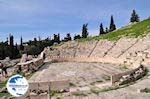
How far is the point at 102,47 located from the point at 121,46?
5.79 metres

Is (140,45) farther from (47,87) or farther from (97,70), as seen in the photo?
(47,87)

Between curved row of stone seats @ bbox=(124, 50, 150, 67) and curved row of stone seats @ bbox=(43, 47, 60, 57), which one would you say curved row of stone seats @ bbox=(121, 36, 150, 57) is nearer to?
curved row of stone seats @ bbox=(124, 50, 150, 67)

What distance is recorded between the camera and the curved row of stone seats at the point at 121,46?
190 feet

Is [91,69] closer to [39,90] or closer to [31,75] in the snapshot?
[31,75]

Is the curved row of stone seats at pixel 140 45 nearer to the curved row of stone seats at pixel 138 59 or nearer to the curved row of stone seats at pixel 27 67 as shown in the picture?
the curved row of stone seats at pixel 138 59

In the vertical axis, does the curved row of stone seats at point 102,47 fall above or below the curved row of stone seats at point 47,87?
above

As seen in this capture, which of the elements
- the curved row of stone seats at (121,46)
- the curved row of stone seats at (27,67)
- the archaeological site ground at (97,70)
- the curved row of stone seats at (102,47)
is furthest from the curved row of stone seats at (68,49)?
the curved row of stone seats at (27,67)

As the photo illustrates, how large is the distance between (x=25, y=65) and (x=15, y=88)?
3122cm

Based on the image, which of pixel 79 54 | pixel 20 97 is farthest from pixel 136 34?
pixel 20 97

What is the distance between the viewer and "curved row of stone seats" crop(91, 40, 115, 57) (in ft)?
205

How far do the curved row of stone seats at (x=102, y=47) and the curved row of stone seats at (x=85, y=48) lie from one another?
4.35 feet

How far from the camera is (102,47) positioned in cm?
6606

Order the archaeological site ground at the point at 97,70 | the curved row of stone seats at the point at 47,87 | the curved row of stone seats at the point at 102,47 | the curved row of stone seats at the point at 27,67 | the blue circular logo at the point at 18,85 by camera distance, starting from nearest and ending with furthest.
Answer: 1. the blue circular logo at the point at 18,85
2. the archaeological site ground at the point at 97,70
3. the curved row of stone seats at the point at 47,87
4. the curved row of stone seats at the point at 27,67
5. the curved row of stone seats at the point at 102,47

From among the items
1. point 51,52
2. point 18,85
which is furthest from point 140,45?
point 18,85
